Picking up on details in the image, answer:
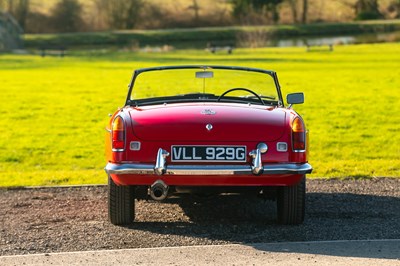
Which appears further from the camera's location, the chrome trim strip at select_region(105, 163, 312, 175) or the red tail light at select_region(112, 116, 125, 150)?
the red tail light at select_region(112, 116, 125, 150)

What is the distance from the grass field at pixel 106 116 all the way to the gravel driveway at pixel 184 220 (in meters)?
1.77

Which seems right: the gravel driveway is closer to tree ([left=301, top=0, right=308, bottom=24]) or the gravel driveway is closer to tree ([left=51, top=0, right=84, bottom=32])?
tree ([left=51, top=0, right=84, bottom=32])

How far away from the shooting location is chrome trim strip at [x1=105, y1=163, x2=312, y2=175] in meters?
7.51

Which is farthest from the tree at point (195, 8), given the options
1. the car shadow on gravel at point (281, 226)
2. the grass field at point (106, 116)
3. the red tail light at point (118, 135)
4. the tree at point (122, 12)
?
the red tail light at point (118, 135)

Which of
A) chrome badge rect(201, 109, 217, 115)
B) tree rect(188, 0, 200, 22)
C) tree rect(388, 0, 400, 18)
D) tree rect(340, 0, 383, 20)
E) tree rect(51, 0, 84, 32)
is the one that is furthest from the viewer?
tree rect(388, 0, 400, 18)

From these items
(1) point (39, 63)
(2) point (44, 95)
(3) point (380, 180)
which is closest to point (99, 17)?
(1) point (39, 63)

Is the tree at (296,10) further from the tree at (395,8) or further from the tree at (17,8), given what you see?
the tree at (17,8)

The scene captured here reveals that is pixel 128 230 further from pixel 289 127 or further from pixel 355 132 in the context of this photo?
pixel 355 132

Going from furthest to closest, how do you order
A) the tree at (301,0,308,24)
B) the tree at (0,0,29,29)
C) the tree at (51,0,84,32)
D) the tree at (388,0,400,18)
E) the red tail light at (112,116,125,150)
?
the tree at (388,0,400,18)
the tree at (301,0,308,24)
the tree at (51,0,84,32)
the tree at (0,0,29,29)
the red tail light at (112,116,125,150)

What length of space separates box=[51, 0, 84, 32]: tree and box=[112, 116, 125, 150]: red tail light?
78.7 m

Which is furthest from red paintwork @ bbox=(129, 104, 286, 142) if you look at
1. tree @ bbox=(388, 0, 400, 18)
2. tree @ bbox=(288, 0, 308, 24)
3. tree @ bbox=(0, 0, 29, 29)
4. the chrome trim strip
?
tree @ bbox=(388, 0, 400, 18)

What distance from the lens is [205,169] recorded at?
7527 millimetres

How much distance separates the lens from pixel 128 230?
7871mm

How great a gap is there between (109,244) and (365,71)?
27.2 metres
